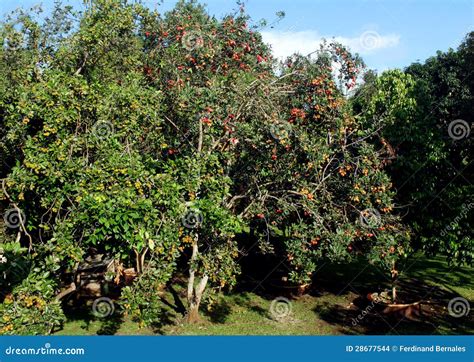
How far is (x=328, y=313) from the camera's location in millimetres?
17219

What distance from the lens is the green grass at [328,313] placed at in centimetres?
1510

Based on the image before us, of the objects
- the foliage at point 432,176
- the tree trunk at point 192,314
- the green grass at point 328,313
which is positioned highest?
the foliage at point 432,176

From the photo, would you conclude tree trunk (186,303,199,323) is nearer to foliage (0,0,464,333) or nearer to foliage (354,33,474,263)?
foliage (0,0,464,333)

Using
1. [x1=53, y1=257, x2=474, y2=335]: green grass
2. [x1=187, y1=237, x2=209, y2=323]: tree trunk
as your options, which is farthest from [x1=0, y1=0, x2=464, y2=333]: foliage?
[x1=53, y1=257, x2=474, y2=335]: green grass

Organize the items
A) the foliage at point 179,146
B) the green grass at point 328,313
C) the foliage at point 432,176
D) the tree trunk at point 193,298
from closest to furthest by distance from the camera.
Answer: the foliage at point 179,146, the green grass at point 328,313, the tree trunk at point 193,298, the foliage at point 432,176

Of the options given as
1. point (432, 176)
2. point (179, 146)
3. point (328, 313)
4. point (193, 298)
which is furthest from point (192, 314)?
point (432, 176)

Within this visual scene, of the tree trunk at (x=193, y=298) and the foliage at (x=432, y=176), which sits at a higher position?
the foliage at (x=432, y=176)


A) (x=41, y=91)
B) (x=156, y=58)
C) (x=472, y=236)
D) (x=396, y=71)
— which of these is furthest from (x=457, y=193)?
(x=396, y=71)

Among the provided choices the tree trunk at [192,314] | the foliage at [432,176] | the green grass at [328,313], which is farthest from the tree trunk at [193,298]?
the foliage at [432,176]

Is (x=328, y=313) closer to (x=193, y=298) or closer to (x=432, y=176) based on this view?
(x=193, y=298)

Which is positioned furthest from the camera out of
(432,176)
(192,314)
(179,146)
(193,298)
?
(432,176)

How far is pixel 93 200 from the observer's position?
9031 millimetres

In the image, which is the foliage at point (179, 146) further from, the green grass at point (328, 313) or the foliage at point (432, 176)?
the green grass at point (328, 313)

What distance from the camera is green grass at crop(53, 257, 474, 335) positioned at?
15.1 m
